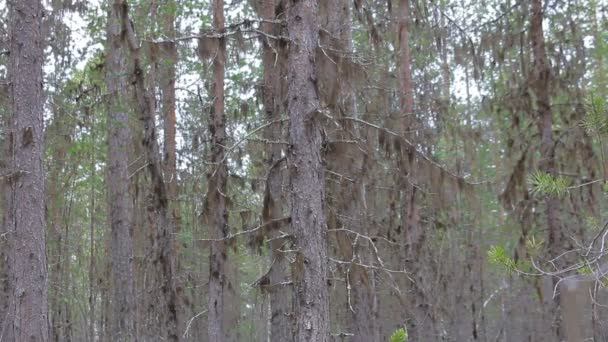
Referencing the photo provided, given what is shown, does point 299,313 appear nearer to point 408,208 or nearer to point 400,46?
point 408,208

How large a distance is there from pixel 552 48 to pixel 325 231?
5.68 metres

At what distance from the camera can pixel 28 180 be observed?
7516mm

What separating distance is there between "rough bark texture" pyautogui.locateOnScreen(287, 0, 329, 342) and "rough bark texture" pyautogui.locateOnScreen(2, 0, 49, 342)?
281 centimetres

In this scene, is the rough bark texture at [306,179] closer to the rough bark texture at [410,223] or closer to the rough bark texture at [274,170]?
the rough bark texture at [274,170]

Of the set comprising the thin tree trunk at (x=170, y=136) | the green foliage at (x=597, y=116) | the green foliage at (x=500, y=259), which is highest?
the thin tree trunk at (x=170, y=136)

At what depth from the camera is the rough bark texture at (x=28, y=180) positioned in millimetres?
7391

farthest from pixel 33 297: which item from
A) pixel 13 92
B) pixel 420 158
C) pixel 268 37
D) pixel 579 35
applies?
pixel 579 35

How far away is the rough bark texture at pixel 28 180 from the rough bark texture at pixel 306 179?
9.22ft

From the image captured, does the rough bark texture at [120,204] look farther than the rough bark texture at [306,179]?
Yes

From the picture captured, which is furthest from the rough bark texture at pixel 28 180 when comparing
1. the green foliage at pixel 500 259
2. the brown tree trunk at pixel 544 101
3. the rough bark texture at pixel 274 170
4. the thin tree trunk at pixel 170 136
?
the brown tree trunk at pixel 544 101

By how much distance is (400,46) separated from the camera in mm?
14305

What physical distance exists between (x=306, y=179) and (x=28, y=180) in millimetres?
3044

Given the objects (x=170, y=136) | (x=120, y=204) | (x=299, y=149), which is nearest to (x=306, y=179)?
(x=299, y=149)

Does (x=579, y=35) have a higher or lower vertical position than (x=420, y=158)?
higher
